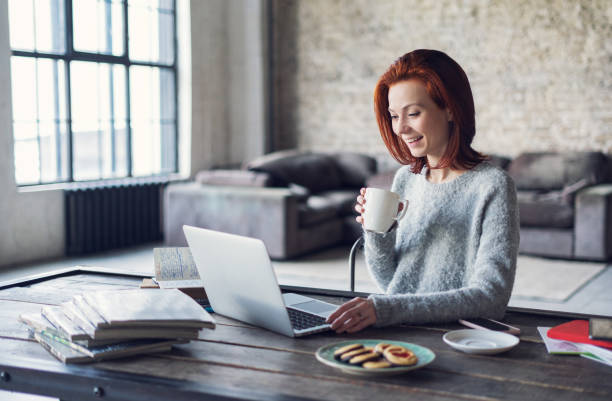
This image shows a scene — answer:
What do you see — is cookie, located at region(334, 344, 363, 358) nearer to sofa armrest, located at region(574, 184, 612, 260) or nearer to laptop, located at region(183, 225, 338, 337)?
laptop, located at region(183, 225, 338, 337)

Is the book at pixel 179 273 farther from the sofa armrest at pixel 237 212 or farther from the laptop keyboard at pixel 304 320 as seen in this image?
the sofa armrest at pixel 237 212

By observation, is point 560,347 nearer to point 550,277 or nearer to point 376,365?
point 376,365

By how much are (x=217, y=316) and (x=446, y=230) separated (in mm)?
595

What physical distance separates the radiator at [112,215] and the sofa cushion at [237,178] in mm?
651

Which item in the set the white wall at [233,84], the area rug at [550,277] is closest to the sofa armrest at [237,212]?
the white wall at [233,84]

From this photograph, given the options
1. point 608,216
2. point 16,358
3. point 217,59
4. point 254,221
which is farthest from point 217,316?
point 217,59

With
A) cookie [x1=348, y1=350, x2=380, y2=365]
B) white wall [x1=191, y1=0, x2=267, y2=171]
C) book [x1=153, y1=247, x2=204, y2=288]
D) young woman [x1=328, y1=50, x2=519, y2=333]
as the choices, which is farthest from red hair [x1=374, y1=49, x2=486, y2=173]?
white wall [x1=191, y1=0, x2=267, y2=171]

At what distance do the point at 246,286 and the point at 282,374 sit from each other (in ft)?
0.96

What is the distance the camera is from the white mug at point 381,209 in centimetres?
171

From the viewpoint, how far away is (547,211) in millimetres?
5949

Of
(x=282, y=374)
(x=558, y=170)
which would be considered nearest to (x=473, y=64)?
(x=558, y=170)

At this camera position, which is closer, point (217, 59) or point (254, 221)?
point (254, 221)

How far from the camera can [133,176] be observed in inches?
273

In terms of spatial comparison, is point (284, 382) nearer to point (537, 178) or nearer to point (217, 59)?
point (537, 178)
